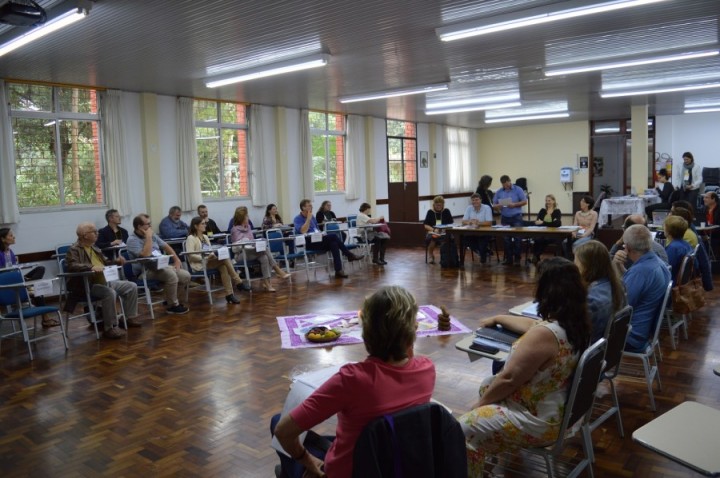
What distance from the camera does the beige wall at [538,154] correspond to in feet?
56.2

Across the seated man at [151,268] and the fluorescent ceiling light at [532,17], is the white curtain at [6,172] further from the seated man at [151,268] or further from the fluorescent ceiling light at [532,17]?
the fluorescent ceiling light at [532,17]

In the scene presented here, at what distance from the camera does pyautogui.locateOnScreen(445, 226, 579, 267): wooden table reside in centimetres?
834

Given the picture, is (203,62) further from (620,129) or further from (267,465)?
(620,129)

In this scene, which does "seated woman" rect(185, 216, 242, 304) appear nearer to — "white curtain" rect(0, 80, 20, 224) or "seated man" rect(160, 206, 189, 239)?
"seated man" rect(160, 206, 189, 239)

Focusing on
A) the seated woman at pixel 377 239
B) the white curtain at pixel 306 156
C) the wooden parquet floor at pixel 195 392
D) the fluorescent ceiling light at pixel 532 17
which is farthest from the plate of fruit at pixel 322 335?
the white curtain at pixel 306 156

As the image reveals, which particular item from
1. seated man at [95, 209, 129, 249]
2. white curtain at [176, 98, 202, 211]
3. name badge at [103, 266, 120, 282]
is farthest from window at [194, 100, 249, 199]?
name badge at [103, 266, 120, 282]

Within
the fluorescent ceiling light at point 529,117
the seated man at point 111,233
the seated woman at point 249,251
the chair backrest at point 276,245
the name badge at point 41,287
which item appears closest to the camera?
the name badge at point 41,287

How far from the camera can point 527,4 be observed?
16.8 ft

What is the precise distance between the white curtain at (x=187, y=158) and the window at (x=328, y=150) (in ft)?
10.4

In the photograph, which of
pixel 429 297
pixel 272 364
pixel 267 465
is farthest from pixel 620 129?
pixel 267 465

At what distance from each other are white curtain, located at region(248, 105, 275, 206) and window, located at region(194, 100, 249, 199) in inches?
5.7

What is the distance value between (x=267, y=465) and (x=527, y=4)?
4446 mm

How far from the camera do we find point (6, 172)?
751 cm

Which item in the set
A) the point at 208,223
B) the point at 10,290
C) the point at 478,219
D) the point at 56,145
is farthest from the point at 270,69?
the point at 478,219
